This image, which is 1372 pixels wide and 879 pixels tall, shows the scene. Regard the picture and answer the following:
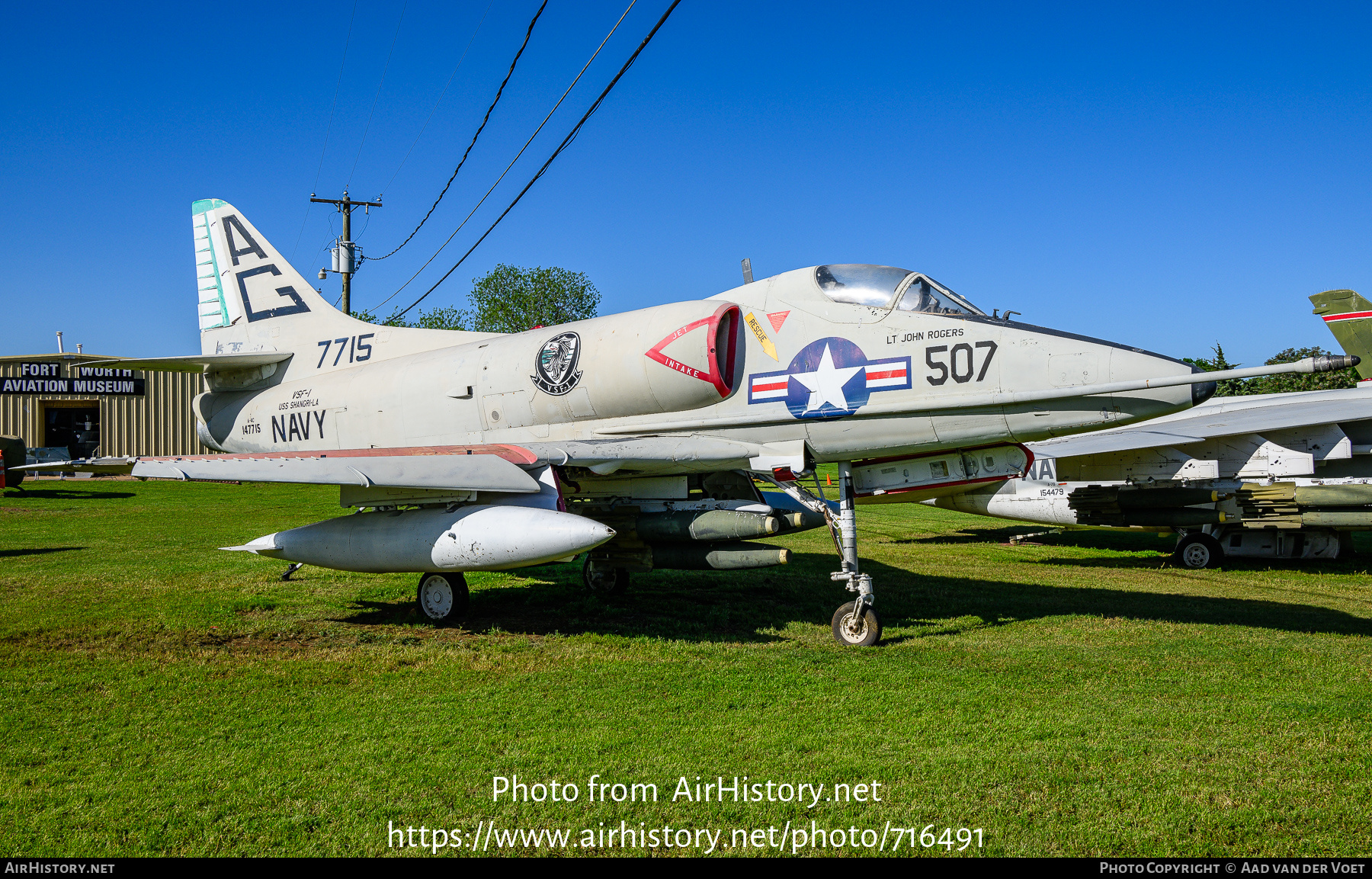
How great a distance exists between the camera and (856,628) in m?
7.28

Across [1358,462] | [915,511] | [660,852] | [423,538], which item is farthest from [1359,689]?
[915,511]

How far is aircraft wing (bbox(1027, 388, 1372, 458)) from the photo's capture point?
39.8ft

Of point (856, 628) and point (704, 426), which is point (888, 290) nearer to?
point (704, 426)

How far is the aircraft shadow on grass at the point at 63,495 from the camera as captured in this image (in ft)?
85.7

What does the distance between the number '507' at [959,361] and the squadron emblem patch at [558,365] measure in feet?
10.7

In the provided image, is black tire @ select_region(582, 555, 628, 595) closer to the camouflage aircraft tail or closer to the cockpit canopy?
the cockpit canopy

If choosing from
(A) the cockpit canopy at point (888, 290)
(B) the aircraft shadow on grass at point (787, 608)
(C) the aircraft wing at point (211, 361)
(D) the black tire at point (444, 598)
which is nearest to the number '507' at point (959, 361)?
(A) the cockpit canopy at point (888, 290)

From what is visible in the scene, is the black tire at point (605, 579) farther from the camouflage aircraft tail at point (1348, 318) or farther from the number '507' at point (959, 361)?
the camouflage aircraft tail at point (1348, 318)

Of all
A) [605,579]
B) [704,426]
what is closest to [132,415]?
[605,579]

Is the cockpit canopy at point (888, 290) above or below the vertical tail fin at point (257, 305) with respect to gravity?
below

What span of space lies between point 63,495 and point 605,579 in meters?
25.9

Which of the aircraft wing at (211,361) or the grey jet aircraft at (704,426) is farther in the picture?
the aircraft wing at (211,361)

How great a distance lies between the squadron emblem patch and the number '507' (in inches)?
128

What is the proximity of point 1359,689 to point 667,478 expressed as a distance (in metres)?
5.56
